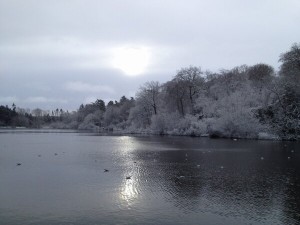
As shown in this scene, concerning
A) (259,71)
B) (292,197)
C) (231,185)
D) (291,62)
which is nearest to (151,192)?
(231,185)

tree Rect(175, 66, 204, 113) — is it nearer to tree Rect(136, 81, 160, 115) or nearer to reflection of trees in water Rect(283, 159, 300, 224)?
tree Rect(136, 81, 160, 115)

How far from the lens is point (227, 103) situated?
73875mm

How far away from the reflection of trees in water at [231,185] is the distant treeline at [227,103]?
31821 mm

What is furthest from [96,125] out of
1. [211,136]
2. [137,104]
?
[211,136]

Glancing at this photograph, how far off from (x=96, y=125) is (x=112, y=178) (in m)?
134

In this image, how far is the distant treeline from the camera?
214ft

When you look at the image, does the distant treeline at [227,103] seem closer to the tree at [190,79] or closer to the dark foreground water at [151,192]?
the tree at [190,79]

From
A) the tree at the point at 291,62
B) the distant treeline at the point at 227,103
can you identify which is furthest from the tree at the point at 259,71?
the tree at the point at 291,62

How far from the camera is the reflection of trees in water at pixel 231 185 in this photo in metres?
16.9

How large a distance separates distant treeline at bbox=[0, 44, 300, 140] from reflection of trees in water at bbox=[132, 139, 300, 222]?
3182 cm

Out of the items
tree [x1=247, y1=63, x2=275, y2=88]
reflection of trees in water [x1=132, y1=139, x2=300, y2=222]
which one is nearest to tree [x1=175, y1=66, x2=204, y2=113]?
tree [x1=247, y1=63, x2=275, y2=88]

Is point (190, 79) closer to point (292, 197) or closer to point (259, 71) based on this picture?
point (259, 71)

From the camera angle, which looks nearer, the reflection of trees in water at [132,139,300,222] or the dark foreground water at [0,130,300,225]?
the dark foreground water at [0,130,300,225]

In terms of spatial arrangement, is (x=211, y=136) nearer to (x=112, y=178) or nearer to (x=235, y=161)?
(x=235, y=161)
